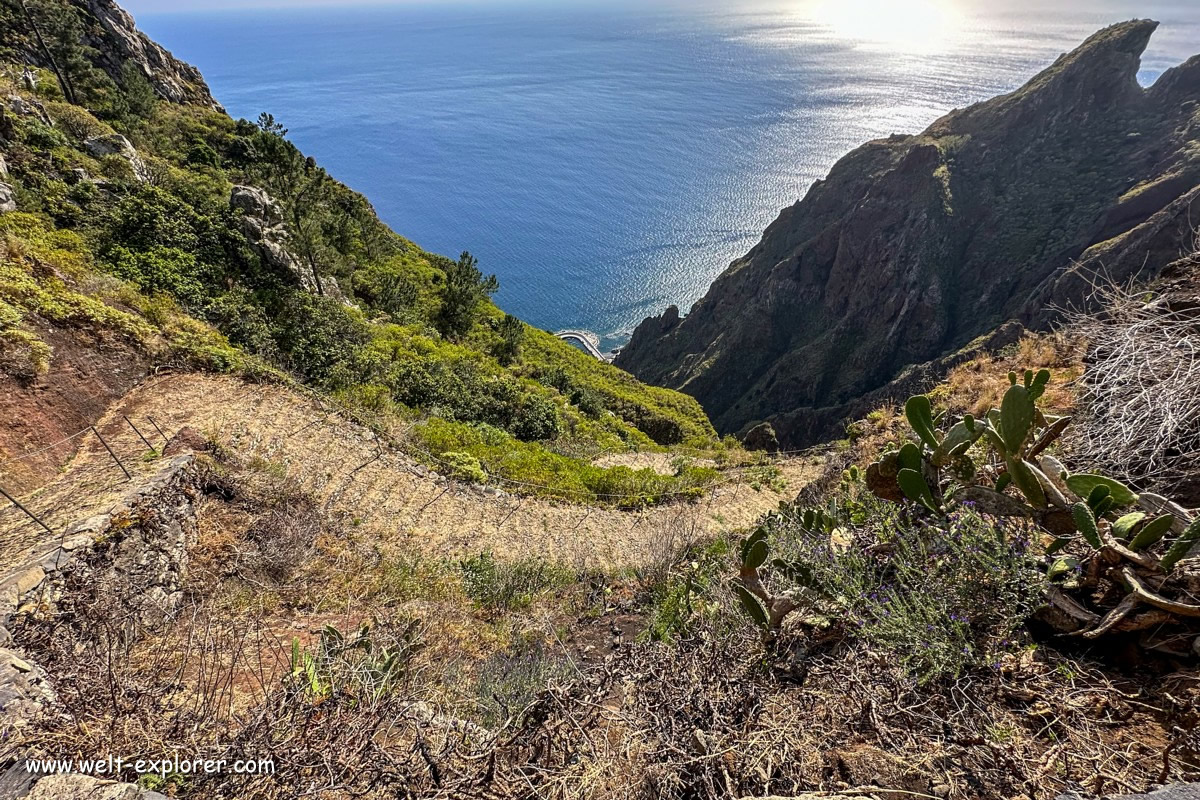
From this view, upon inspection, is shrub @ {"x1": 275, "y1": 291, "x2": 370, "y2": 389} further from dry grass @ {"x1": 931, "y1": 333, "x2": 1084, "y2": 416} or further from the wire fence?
dry grass @ {"x1": 931, "y1": 333, "x2": 1084, "y2": 416}

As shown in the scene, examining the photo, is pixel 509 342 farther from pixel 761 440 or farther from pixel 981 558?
pixel 981 558

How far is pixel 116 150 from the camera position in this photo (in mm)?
14586

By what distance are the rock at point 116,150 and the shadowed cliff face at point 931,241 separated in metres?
48.5

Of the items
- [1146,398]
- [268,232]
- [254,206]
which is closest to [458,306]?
[254,206]

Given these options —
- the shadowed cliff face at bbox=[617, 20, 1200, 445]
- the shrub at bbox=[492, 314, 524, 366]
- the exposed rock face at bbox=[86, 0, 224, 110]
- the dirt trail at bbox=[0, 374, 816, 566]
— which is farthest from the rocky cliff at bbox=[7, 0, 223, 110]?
the shadowed cliff face at bbox=[617, 20, 1200, 445]

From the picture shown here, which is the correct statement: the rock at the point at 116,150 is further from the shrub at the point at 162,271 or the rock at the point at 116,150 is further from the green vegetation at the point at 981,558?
the green vegetation at the point at 981,558

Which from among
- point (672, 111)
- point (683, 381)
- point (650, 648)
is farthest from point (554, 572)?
point (672, 111)

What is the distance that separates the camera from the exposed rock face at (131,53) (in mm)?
25672

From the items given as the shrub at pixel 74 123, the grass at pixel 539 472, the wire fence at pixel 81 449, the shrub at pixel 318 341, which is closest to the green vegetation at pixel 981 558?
the wire fence at pixel 81 449

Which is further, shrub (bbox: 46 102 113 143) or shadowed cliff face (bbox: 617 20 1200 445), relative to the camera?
shadowed cliff face (bbox: 617 20 1200 445)

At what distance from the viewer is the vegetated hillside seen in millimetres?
7852

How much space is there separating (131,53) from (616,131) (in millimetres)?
95552

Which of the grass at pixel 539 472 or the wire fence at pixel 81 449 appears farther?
the grass at pixel 539 472

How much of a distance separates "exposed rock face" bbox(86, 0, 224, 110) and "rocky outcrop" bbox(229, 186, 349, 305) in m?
19.2
